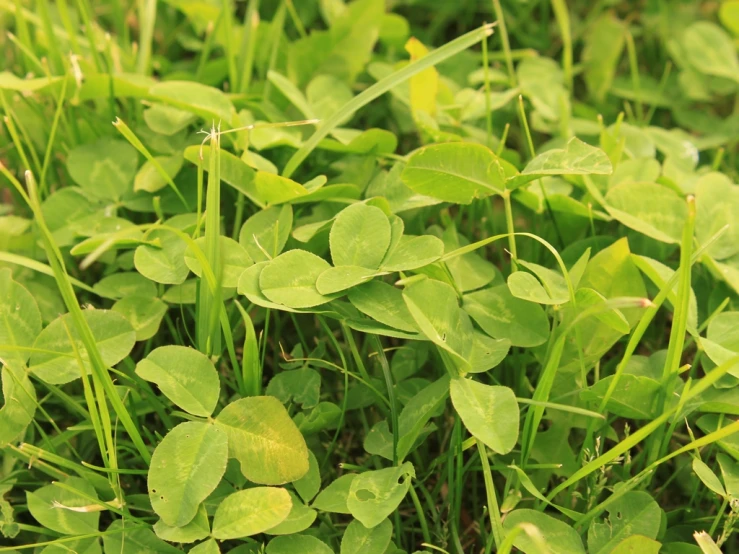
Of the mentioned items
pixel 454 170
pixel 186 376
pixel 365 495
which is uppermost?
pixel 454 170

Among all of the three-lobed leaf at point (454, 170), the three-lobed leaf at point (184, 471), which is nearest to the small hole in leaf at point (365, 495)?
the three-lobed leaf at point (184, 471)

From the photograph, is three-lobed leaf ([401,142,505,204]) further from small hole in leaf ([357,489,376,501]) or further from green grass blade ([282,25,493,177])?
small hole in leaf ([357,489,376,501])

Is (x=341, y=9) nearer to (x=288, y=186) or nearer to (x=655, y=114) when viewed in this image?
(x=288, y=186)

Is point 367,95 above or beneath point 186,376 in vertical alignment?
above

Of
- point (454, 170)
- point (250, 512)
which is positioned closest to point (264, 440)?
point (250, 512)

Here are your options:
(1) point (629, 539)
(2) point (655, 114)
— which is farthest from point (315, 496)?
(2) point (655, 114)

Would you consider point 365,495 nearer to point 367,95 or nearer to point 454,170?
point 454,170

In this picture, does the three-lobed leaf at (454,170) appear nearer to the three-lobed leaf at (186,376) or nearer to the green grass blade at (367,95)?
the green grass blade at (367,95)

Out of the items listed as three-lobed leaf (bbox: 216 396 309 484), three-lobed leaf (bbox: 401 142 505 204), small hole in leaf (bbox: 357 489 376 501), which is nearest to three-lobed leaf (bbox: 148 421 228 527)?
three-lobed leaf (bbox: 216 396 309 484)
